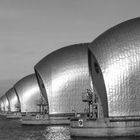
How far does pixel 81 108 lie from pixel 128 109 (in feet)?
103

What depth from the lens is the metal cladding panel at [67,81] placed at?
91188 mm

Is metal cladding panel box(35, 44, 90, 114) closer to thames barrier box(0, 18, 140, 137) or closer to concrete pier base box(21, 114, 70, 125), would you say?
concrete pier base box(21, 114, 70, 125)

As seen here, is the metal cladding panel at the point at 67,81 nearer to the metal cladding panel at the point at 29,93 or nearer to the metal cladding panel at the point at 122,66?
the metal cladding panel at the point at 122,66

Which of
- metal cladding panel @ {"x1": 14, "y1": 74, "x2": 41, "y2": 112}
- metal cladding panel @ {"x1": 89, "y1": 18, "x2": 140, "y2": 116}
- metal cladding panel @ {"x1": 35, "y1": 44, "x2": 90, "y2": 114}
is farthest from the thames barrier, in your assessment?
metal cladding panel @ {"x1": 14, "y1": 74, "x2": 41, "y2": 112}

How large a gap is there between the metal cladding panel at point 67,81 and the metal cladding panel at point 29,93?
3031 cm

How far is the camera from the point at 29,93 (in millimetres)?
125250

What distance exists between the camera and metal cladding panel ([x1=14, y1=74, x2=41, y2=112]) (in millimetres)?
123625

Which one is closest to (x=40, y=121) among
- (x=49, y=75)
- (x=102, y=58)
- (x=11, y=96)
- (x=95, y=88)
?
(x=49, y=75)

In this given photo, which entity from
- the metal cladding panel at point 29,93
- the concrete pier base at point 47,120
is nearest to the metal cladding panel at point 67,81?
the concrete pier base at point 47,120

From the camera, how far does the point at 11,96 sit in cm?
16325

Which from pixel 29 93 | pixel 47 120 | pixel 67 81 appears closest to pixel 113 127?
pixel 47 120

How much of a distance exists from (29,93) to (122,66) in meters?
66.5

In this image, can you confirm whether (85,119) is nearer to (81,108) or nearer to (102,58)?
(102,58)

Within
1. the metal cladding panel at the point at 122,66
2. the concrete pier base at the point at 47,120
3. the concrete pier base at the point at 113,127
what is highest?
the metal cladding panel at the point at 122,66
